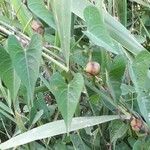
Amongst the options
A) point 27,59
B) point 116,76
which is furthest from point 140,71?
point 27,59

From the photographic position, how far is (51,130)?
28.3 inches

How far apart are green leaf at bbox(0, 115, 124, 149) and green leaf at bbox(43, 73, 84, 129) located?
112 millimetres

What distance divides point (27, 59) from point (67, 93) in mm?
77

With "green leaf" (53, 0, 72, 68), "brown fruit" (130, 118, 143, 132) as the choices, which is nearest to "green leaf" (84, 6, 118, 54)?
"green leaf" (53, 0, 72, 68)

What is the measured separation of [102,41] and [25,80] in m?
0.12

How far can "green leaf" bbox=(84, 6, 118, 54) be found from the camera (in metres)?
0.62

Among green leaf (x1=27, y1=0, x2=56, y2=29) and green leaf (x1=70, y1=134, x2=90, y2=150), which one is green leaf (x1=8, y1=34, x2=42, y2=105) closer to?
green leaf (x1=27, y1=0, x2=56, y2=29)

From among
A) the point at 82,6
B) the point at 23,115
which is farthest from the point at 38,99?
the point at 82,6

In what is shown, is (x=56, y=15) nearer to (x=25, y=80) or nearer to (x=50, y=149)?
(x=25, y=80)

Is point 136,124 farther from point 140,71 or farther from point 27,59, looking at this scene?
point 27,59

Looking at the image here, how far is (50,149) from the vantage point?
2.74ft

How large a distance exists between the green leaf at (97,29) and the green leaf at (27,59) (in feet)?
0.25

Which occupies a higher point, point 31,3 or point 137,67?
point 31,3

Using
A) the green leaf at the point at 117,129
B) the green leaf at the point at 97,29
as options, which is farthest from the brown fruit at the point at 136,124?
the green leaf at the point at 97,29
